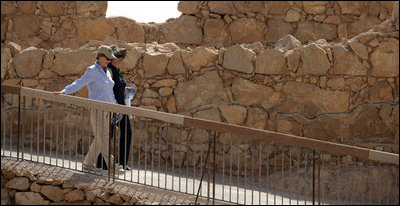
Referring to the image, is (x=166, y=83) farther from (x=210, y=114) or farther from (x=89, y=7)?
(x=89, y=7)

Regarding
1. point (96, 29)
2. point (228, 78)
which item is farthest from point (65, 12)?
point (228, 78)

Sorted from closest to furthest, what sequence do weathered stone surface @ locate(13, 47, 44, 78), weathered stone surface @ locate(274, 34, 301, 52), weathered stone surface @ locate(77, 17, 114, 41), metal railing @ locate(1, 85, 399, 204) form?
metal railing @ locate(1, 85, 399, 204) → weathered stone surface @ locate(274, 34, 301, 52) → weathered stone surface @ locate(13, 47, 44, 78) → weathered stone surface @ locate(77, 17, 114, 41)

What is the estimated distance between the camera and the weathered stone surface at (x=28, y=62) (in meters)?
8.05

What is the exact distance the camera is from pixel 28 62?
8.06 metres

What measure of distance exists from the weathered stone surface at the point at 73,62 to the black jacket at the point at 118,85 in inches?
54.6

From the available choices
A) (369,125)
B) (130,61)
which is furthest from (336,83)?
(130,61)

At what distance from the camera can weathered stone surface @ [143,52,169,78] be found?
Answer: 786cm

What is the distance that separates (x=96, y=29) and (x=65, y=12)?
1.19 metres

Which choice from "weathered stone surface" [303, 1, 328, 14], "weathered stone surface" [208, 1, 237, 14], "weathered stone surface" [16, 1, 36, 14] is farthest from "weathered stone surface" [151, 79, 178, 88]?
"weathered stone surface" [16, 1, 36, 14]

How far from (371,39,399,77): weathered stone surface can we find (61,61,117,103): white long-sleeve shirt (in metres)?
3.43

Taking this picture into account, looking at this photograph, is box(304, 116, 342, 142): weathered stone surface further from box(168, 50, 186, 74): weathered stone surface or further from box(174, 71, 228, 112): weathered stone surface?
box(168, 50, 186, 74): weathered stone surface

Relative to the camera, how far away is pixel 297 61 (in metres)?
7.70

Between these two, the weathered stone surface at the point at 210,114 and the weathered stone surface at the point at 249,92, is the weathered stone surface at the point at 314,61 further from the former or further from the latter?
the weathered stone surface at the point at 210,114

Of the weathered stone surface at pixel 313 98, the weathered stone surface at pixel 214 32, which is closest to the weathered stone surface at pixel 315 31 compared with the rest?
the weathered stone surface at pixel 214 32
